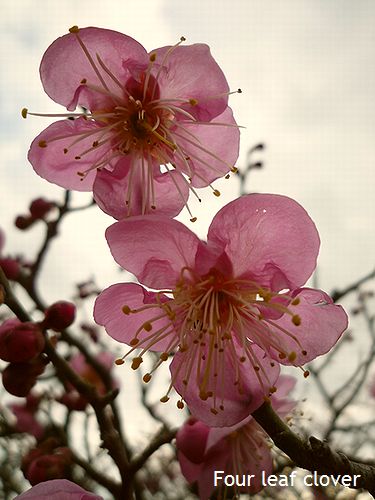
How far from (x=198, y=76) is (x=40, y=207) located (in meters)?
1.32

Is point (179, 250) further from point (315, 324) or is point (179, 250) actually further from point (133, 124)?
point (133, 124)

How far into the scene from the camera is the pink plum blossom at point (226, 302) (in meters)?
1.15

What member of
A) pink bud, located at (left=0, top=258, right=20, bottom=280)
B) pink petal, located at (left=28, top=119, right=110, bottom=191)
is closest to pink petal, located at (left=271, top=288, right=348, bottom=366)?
pink petal, located at (left=28, top=119, right=110, bottom=191)

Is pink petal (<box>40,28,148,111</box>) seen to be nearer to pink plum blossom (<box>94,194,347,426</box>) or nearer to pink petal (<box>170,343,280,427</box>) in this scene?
pink plum blossom (<box>94,194,347,426</box>)

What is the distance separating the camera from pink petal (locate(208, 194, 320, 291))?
3.70 ft

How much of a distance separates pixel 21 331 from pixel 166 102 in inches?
26.6

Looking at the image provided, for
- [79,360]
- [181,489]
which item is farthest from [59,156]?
[181,489]

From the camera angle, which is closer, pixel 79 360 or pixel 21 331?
pixel 21 331

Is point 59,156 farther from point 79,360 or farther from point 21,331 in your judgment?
point 79,360

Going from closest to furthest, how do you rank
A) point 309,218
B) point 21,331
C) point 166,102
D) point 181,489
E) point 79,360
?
point 309,218, point 21,331, point 166,102, point 79,360, point 181,489

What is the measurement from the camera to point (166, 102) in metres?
1.48

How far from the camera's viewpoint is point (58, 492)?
1.09 meters

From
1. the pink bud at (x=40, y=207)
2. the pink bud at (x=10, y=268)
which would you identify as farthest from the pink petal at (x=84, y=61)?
the pink bud at (x=40, y=207)

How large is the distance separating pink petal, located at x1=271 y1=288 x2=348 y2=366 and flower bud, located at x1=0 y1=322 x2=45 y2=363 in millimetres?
522
